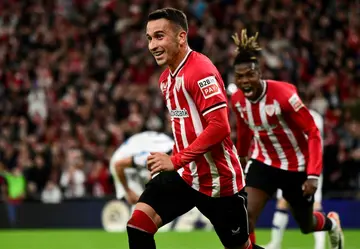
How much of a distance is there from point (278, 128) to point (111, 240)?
5.27 m

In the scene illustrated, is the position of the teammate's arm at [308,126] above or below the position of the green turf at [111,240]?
above

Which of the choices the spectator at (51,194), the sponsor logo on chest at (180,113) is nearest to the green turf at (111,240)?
the spectator at (51,194)

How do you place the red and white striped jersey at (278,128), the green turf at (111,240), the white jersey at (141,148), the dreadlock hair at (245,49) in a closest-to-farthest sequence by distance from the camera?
1. the red and white striped jersey at (278,128)
2. the dreadlock hair at (245,49)
3. the white jersey at (141,148)
4. the green turf at (111,240)

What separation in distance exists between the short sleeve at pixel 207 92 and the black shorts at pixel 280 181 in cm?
246

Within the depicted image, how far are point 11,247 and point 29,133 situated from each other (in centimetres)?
608

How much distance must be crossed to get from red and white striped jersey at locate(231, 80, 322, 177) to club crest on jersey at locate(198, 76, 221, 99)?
7.22 feet

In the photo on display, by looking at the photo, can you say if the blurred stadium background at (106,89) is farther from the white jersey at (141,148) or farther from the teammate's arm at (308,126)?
the teammate's arm at (308,126)

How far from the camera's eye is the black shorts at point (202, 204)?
5590 millimetres

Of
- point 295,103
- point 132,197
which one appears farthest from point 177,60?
point 132,197

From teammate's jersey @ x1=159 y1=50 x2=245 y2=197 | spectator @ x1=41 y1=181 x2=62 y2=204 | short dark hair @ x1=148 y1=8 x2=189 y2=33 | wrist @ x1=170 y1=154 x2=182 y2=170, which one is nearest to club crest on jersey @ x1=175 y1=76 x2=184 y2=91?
teammate's jersey @ x1=159 y1=50 x2=245 y2=197

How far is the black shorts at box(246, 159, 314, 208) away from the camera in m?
7.65

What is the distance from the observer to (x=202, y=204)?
18.5 feet

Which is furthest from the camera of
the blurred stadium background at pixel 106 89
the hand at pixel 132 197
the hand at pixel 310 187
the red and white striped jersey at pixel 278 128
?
the blurred stadium background at pixel 106 89

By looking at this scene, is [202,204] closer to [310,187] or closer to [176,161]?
[176,161]
